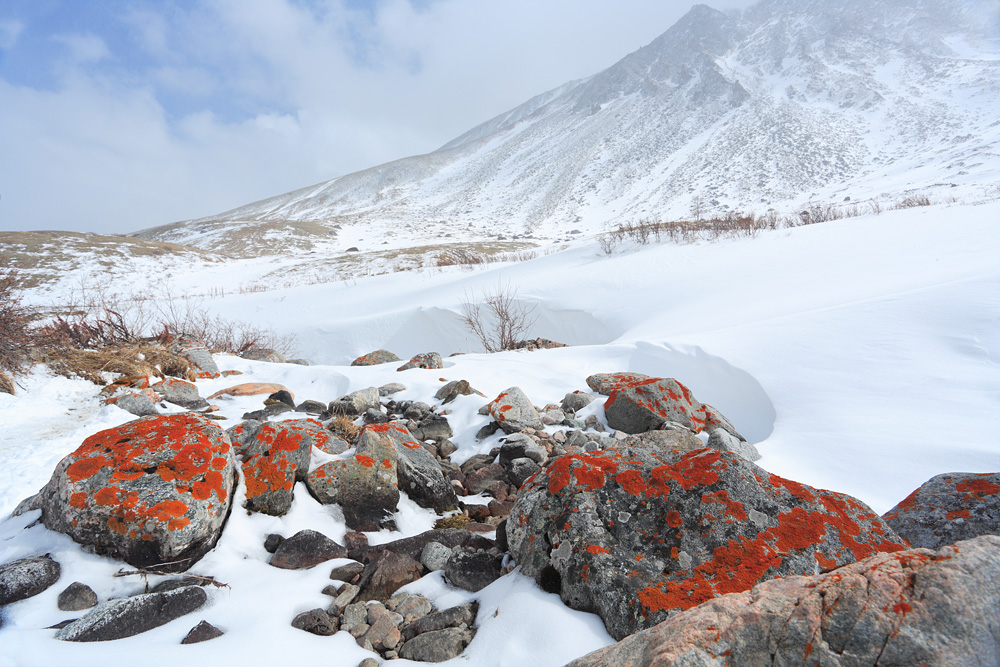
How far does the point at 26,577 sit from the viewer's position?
6.50 ft

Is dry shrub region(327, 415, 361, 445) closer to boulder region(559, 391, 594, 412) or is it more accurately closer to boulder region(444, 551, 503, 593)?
boulder region(444, 551, 503, 593)

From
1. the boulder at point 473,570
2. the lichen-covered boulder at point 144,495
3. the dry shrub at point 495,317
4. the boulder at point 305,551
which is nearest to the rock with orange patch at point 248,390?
the lichen-covered boulder at point 144,495

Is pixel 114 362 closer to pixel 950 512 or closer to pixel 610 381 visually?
pixel 610 381

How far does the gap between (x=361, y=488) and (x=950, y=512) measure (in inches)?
128

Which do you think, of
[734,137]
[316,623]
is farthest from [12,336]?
[734,137]

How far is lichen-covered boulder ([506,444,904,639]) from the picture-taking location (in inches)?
Answer: 71.8

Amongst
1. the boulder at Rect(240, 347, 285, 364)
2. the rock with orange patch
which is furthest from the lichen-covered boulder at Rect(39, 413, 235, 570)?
the boulder at Rect(240, 347, 285, 364)

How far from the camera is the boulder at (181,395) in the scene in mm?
4699

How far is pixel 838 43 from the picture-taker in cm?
4831

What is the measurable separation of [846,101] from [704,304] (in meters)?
48.2

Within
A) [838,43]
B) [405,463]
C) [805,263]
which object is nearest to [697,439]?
[405,463]

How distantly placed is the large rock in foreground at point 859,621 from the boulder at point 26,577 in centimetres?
249

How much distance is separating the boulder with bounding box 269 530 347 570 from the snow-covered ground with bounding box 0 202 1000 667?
0.10 m

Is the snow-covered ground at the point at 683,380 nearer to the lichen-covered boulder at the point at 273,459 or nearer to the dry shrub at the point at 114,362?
the lichen-covered boulder at the point at 273,459
